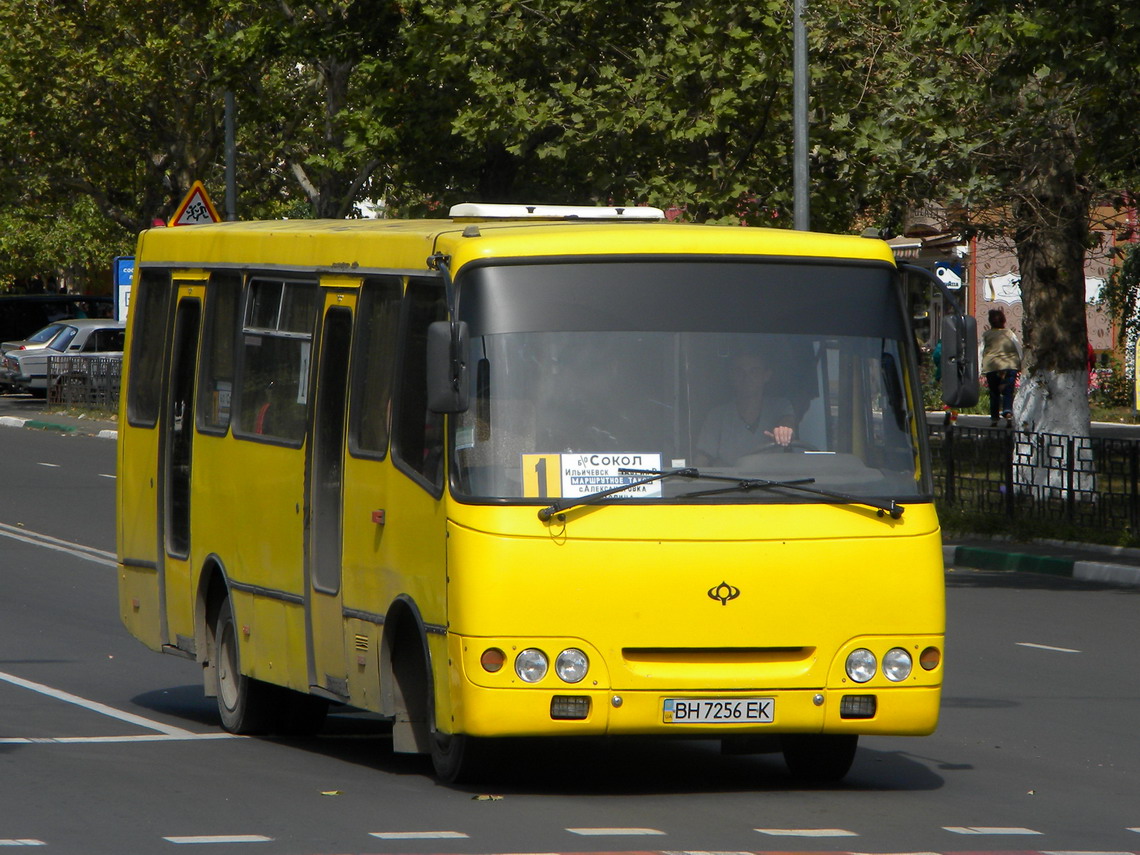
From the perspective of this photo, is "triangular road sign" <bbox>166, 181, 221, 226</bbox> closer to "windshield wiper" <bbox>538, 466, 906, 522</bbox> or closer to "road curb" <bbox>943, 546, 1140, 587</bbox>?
"road curb" <bbox>943, 546, 1140, 587</bbox>

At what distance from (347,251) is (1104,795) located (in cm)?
388

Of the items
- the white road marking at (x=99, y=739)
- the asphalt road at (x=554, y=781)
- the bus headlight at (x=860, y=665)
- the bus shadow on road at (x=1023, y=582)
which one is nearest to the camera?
the asphalt road at (x=554, y=781)

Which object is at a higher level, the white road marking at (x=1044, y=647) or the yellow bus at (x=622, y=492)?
the yellow bus at (x=622, y=492)

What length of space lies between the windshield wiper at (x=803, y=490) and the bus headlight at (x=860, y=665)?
0.54 metres

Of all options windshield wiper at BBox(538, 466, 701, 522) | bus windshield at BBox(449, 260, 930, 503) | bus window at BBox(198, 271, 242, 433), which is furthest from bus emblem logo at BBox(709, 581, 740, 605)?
bus window at BBox(198, 271, 242, 433)

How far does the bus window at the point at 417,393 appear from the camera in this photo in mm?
8398

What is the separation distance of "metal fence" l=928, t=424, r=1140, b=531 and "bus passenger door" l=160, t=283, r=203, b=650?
9238mm

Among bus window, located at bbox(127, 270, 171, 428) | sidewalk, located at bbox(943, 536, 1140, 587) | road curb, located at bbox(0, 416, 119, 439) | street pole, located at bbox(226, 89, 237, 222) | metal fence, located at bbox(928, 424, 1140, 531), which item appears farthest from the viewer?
road curb, located at bbox(0, 416, 119, 439)

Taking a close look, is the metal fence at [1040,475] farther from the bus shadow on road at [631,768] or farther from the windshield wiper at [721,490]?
the windshield wiper at [721,490]

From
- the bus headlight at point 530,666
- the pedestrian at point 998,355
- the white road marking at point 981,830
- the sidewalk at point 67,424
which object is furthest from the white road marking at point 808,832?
the sidewalk at point 67,424

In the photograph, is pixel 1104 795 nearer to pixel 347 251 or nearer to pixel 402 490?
Answer: pixel 402 490

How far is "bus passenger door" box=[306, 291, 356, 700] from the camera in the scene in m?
9.30

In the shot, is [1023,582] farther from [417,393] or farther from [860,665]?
[417,393]

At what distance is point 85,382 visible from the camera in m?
41.9
